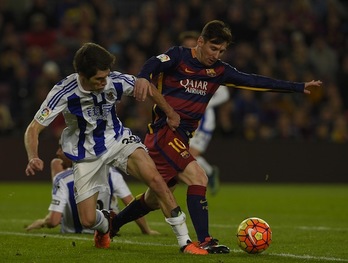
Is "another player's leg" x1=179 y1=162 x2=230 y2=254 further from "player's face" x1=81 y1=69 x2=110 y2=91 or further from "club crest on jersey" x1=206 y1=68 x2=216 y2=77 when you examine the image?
"player's face" x1=81 y1=69 x2=110 y2=91

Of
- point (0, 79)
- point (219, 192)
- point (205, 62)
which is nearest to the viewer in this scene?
point (205, 62)

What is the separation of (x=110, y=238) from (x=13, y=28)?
12.5 m

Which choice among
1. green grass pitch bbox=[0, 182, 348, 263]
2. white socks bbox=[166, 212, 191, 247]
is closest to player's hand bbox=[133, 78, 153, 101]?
white socks bbox=[166, 212, 191, 247]

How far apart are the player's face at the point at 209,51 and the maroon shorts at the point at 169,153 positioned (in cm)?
74

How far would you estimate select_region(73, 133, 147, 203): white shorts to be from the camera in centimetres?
871

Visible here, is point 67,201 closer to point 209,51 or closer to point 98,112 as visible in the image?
point 98,112

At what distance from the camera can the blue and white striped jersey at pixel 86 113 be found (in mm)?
8469

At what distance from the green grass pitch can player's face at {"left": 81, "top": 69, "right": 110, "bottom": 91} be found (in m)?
1.47

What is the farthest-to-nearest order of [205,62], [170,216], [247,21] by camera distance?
1. [247,21]
2. [205,62]
3. [170,216]

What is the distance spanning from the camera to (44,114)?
27.6 feet

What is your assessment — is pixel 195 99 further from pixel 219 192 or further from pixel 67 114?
pixel 219 192

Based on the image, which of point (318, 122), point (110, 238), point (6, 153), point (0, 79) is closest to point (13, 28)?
point (0, 79)

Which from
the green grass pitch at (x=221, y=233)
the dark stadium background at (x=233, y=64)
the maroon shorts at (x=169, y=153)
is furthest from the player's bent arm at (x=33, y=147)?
the dark stadium background at (x=233, y=64)

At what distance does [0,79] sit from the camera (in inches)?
794
